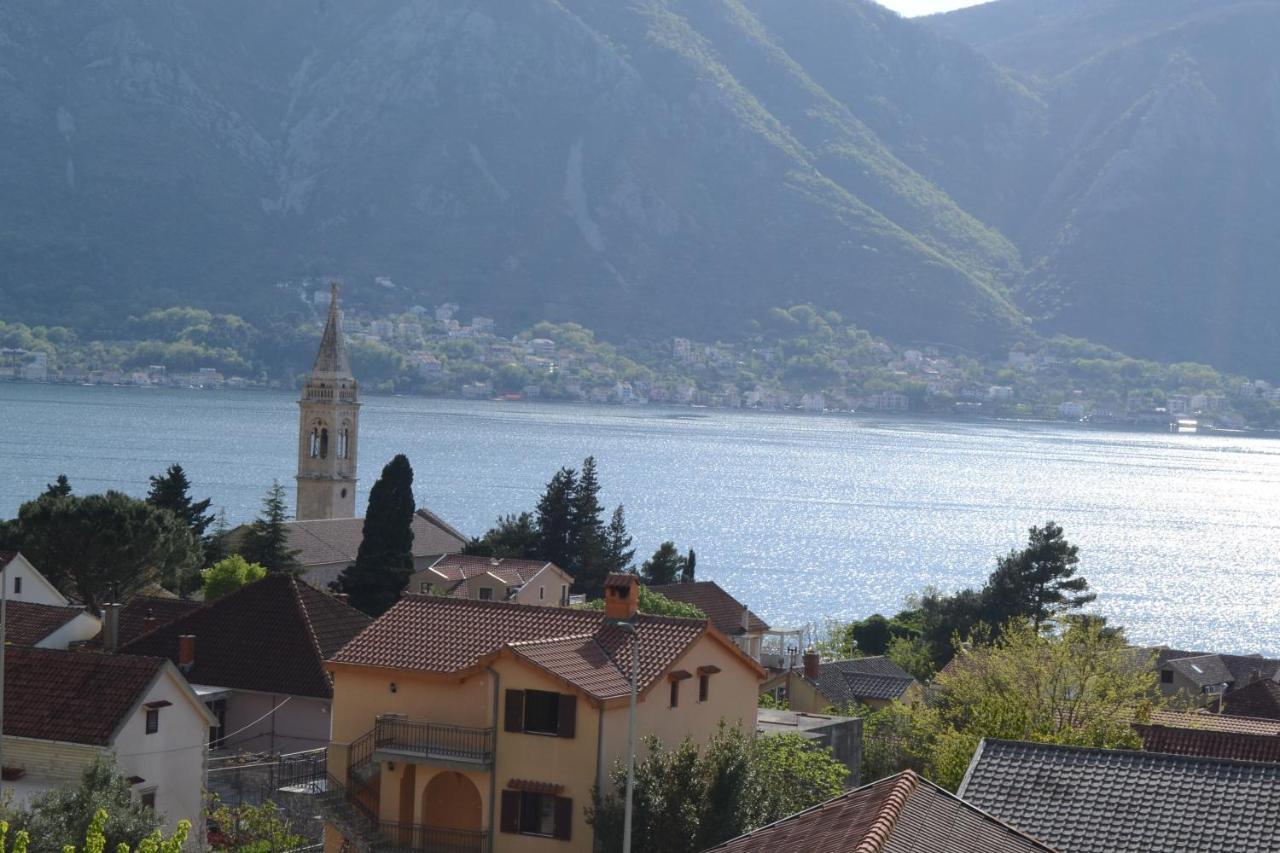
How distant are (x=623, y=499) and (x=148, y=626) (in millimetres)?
129788

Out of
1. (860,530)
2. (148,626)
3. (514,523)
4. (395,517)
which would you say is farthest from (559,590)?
(860,530)

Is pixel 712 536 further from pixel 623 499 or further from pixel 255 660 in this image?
pixel 255 660

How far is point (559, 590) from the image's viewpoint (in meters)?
60.3

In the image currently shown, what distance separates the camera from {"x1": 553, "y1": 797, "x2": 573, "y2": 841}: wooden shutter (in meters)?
23.8

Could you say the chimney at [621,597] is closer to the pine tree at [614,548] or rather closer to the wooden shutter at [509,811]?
the wooden shutter at [509,811]

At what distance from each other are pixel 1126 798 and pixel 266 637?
2135cm

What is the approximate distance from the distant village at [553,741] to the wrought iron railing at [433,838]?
3 centimetres

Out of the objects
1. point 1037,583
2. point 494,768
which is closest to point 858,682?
point 1037,583

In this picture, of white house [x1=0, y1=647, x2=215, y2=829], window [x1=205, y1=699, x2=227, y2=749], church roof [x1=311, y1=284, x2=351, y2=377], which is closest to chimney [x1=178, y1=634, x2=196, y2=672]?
window [x1=205, y1=699, x2=227, y2=749]

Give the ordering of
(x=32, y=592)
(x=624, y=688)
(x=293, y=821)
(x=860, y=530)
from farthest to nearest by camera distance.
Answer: (x=860, y=530) < (x=32, y=592) < (x=293, y=821) < (x=624, y=688)

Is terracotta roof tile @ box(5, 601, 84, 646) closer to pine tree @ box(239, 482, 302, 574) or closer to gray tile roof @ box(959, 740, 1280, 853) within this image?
gray tile roof @ box(959, 740, 1280, 853)

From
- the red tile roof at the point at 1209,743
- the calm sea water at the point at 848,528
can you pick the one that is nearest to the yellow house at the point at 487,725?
the red tile roof at the point at 1209,743

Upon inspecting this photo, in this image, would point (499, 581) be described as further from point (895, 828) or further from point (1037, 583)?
point (895, 828)

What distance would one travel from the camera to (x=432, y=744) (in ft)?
80.4
